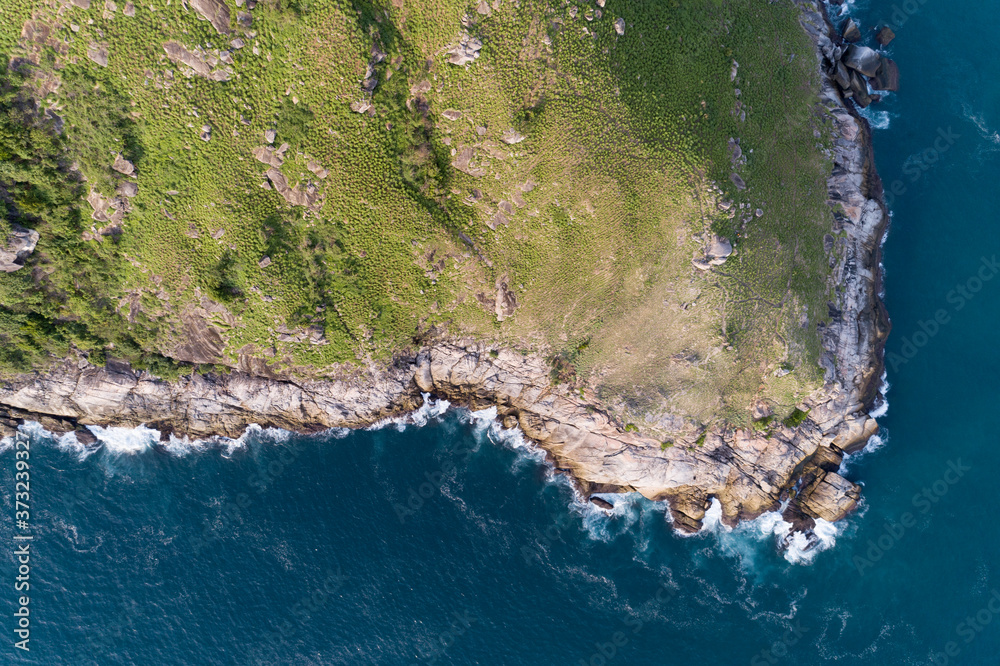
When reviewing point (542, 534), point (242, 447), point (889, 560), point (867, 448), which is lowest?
point (242, 447)

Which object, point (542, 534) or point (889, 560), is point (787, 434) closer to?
point (889, 560)

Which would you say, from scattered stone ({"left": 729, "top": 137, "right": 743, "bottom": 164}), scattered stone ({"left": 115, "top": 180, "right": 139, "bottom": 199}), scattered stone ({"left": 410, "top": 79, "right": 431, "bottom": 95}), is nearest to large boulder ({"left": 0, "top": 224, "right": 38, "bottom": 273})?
scattered stone ({"left": 115, "top": 180, "right": 139, "bottom": 199})

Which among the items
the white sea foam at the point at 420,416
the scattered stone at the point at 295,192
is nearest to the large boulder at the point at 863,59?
the white sea foam at the point at 420,416

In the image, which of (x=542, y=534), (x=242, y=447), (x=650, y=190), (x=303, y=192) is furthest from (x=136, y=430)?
(x=650, y=190)

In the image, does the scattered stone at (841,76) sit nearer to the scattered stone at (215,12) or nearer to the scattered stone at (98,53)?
the scattered stone at (215,12)

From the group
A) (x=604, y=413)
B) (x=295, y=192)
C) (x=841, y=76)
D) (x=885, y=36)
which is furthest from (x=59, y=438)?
(x=885, y=36)

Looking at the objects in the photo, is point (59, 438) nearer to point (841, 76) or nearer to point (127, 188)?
point (127, 188)
